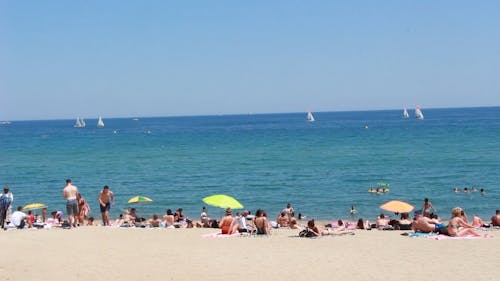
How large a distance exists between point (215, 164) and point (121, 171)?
7.41 meters

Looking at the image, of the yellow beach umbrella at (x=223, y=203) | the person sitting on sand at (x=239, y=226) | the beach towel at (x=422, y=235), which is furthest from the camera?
the yellow beach umbrella at (x=223, y=203)

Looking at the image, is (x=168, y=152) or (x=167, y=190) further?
(x=168, y=152)

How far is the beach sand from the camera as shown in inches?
440

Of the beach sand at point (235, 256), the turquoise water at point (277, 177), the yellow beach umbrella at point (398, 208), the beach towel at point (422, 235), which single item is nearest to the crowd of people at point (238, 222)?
the beach towel at point (422, 235)

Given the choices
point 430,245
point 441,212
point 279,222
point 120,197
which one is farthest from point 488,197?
point 120,197

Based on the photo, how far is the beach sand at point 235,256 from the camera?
1119 cm

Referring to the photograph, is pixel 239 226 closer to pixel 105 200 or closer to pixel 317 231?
pixel 317 231

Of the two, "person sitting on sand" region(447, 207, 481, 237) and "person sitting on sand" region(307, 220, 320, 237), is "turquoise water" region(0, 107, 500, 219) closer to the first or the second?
"person sitting on sand" region(307, 220, 320, 237)

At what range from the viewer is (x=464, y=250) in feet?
43.9

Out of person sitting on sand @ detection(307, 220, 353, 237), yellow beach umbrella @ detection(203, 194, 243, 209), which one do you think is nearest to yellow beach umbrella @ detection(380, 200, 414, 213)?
person sitting on sand @ detection(307, 220, 353, 237)

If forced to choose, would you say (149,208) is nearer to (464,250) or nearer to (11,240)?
(11,240)

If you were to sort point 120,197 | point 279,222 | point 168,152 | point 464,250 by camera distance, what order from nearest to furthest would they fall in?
point 464,250 < point 279,222 < point 120,197 < point 168,152

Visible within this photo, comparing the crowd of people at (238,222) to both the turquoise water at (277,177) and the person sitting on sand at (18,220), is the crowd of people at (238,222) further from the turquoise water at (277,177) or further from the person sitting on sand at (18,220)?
the turquoise water at (277,177)

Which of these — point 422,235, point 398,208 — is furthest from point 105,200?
point 422,235
